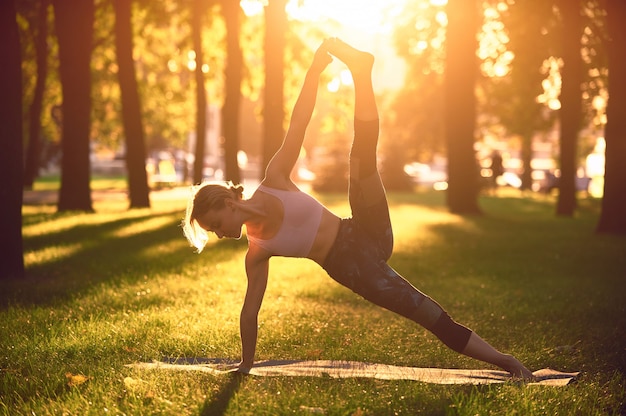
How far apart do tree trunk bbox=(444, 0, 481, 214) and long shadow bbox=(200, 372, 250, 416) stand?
713 inches

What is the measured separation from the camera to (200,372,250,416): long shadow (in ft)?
16.1

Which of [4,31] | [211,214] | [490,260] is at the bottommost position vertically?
[490,260]

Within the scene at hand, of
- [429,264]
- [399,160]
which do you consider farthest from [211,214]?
[399,160]

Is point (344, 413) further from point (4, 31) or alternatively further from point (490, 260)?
point (490, 260)

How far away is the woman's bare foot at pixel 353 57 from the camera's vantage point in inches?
223

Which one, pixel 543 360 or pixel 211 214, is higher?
pixel 211 214

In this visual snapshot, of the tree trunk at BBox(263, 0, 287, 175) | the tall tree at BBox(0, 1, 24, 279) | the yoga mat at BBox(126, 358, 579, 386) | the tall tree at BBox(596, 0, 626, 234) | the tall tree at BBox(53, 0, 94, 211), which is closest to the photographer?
the yoga mat at BBox(126, 358, 579, 386)

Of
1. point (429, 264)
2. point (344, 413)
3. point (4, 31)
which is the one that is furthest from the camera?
point (429, 264)

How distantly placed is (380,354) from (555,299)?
→ 4061 mm

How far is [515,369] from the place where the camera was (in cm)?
573

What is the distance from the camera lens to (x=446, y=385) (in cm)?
564

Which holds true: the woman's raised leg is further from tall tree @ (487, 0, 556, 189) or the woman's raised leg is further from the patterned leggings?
tall tree @ (487, 0, 556, 189)

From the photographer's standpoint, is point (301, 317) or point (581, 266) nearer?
point (301, 317)

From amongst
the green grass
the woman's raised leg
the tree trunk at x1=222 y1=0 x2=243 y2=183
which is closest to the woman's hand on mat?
the green grass
